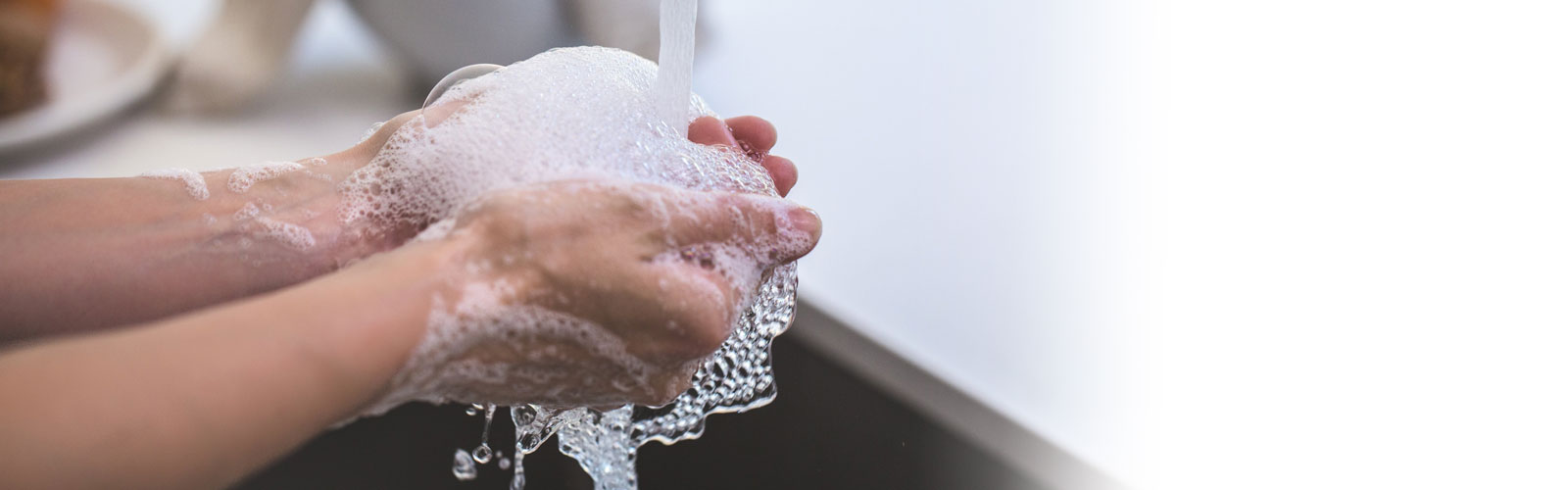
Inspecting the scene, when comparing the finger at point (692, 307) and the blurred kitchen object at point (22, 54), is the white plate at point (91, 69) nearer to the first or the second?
the blurred kitchen object at point (22, 54)

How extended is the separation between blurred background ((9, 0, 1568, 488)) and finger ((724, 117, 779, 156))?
0.17 m

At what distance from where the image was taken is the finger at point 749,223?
1.47 feet

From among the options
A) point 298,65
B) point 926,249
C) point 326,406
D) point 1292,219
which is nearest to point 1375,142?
point 1292,219

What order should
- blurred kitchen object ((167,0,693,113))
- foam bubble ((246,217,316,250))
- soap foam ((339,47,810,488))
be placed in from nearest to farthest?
soap foam ((339,47,810,488)), foam bubble ((246,217,316,250)), blurred kitchen object ((167,0,693,113))

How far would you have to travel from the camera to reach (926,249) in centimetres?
79

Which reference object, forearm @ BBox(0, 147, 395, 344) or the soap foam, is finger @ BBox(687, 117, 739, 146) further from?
forearm @ BBox(0, 147, 395, 344)

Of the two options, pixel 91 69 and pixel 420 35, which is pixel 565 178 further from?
pixel 91 69

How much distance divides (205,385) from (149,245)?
7.6 inches

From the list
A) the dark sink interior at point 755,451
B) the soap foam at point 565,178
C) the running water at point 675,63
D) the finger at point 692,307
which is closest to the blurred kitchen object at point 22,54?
the dark sink interior at point 755,451

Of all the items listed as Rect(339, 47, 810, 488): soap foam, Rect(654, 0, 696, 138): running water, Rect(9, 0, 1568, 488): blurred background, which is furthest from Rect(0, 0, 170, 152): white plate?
Rect(654, 0, 696, 138): running water

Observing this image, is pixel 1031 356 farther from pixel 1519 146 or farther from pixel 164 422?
pixel 164 422

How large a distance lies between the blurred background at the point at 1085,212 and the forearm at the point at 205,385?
355mm

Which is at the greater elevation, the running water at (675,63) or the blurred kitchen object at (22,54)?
the running water at (675,63)

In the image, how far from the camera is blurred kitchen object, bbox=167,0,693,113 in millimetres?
800
